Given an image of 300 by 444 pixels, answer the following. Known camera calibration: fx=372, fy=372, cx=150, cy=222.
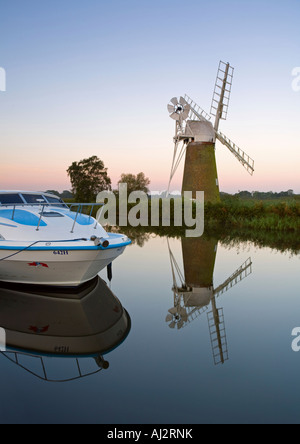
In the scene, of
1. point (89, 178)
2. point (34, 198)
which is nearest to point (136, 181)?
point (89, 178)

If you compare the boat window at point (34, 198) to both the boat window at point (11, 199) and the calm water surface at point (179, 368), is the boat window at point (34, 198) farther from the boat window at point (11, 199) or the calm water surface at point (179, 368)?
the calm water surface at point (179, 368)

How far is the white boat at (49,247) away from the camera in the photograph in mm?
8523

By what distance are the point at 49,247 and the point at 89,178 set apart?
62248mm

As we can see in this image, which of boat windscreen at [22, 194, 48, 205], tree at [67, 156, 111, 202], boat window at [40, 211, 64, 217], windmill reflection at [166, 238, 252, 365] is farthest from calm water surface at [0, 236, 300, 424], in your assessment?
tree at [67, 156, 111, 202]

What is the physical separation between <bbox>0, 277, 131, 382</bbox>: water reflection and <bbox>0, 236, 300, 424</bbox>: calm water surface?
0.04 metres

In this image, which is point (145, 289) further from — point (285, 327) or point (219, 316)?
point (285, 327)

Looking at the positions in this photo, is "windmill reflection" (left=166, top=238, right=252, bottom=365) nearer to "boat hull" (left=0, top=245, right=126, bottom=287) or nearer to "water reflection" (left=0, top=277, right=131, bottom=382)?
"water reflection" (left=0, top=277, right=131, bottom=382)

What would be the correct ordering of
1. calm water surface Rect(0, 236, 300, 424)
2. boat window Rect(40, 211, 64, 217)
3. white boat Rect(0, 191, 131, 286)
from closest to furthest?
calm water surface Rect(0, 236, 300, 424) < white boat Rect(0, 191, 131, 286) < boat window Rect(40, 211, 64, 217)

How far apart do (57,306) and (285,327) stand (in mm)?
4779

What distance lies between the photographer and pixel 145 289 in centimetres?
995

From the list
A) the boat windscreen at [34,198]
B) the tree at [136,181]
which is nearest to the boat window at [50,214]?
the boat windscreen at [34,198]

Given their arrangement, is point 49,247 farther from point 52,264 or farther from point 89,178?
point 89,178

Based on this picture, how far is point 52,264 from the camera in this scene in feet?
28.4

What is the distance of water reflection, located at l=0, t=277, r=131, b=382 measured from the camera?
5523 mm
